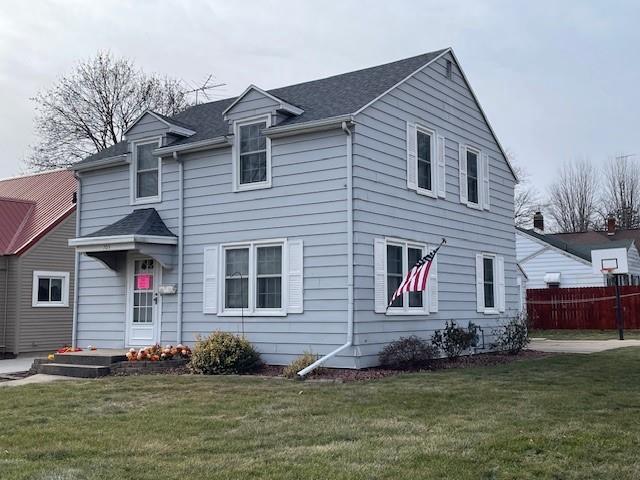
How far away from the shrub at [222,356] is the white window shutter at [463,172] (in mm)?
6283

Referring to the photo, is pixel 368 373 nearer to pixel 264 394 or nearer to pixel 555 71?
pixel 264 394

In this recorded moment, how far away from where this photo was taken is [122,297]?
15477mm

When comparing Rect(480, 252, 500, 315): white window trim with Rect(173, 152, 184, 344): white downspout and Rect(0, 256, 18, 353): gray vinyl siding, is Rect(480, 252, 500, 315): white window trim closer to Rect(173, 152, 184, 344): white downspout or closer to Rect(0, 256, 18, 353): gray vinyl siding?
Rect(173, 152, 184, 344): white downspout

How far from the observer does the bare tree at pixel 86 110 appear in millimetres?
34281

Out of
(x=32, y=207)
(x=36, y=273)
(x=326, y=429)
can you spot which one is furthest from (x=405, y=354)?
(x=32, y=207)

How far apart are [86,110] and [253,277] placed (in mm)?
24391

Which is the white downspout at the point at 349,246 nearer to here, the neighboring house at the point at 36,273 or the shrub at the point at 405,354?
the shrub at the point at 405,354

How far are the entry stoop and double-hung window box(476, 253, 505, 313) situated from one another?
817 centimetres

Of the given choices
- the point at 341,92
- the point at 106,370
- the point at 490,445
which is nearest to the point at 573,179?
the point at 341,92

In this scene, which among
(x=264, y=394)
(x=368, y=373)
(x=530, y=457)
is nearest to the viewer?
(x=530, y=457)

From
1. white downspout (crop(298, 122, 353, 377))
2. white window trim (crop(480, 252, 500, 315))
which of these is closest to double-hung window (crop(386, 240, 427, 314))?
white downspout (crop(298, 122, 353, 377))

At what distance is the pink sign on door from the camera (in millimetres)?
15055

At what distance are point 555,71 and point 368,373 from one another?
28.0ft

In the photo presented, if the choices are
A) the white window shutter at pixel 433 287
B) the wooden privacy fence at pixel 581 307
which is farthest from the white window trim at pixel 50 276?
the wooden privacy fence at pixel 581 307
